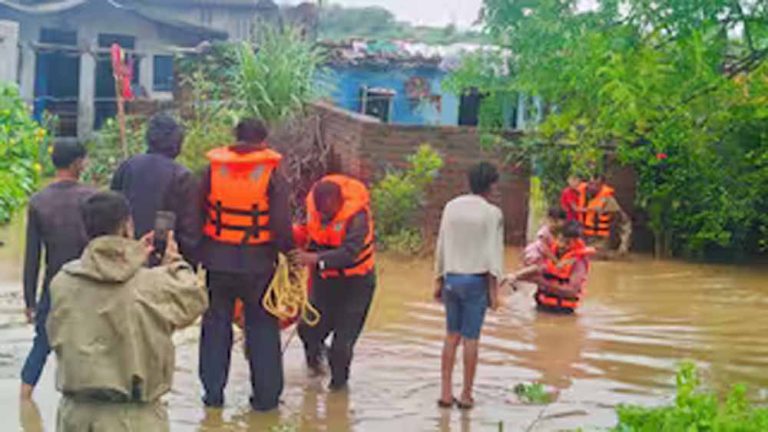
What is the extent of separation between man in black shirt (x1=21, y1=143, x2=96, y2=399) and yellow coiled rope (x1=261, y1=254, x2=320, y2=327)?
117cm

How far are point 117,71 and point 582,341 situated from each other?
7568 mm

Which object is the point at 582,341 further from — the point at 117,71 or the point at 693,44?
the point at 117,71

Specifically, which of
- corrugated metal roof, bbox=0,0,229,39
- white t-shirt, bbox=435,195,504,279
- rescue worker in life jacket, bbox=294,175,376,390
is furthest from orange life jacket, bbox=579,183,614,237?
corrugated metal roof, bbox=0,0,229,39

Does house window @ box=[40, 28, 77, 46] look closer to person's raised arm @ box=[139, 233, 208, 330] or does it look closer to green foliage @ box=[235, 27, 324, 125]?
green foliage @ box=[235, 27, 324, 125]

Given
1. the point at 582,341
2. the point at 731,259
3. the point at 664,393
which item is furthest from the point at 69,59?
the point at 664,393

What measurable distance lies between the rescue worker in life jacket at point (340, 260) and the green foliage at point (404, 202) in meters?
7.38

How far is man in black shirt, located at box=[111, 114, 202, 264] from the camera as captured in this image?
26.8ft

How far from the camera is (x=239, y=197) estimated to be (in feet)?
26.7

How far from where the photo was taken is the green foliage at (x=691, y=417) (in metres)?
6.02

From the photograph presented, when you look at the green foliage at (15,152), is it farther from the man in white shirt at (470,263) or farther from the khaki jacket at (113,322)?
the khaki jacket at (113,322)

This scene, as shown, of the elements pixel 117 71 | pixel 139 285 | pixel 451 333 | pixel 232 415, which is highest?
pixel 117 71

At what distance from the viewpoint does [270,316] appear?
8.48 metres

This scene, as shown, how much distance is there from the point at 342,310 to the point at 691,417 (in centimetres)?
345

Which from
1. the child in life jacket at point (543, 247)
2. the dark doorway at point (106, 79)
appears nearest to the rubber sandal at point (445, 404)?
the child in life jacket at point (543, 247)
